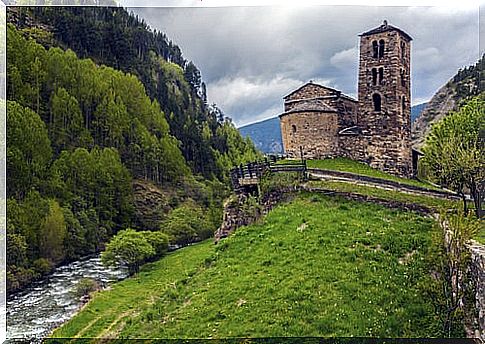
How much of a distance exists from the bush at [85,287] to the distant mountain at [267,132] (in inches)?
112

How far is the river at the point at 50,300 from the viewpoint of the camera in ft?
22.4

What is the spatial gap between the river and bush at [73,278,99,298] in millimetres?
46

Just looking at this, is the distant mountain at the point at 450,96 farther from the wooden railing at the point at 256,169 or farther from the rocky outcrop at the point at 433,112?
the wooden railing at the point at 256,169

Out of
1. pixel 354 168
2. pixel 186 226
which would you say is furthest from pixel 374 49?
pixel 186 226

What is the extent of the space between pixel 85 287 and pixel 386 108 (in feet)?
15.7

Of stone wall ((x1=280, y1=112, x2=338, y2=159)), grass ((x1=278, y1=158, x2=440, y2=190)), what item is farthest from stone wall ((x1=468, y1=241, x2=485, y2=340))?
stone wall ((x1=280, y1=112, x2=338, y2=159))

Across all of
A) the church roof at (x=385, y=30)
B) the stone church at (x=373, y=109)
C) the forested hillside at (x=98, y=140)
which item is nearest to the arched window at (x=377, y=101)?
the stone church at (x=373, y=109)

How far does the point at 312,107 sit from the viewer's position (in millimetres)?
8375

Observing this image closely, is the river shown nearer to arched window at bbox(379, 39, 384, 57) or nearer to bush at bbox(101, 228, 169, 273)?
bush at bbox(101, 228, 169, 273)

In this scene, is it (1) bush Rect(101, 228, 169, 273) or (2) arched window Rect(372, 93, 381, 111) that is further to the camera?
(2) arched window Rect(372, 93, 381, 111)

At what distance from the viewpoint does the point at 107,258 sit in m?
7.62

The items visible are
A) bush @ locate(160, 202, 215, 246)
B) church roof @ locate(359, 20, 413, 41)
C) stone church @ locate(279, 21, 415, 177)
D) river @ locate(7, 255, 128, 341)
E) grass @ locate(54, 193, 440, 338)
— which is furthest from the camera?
stone church @ locate(279, 21, 415, 177)

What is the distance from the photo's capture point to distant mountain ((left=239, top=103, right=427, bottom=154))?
7.88m

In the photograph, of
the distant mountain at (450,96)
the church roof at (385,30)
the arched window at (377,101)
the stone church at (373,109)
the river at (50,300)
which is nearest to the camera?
the distant mountain at (450,96)
